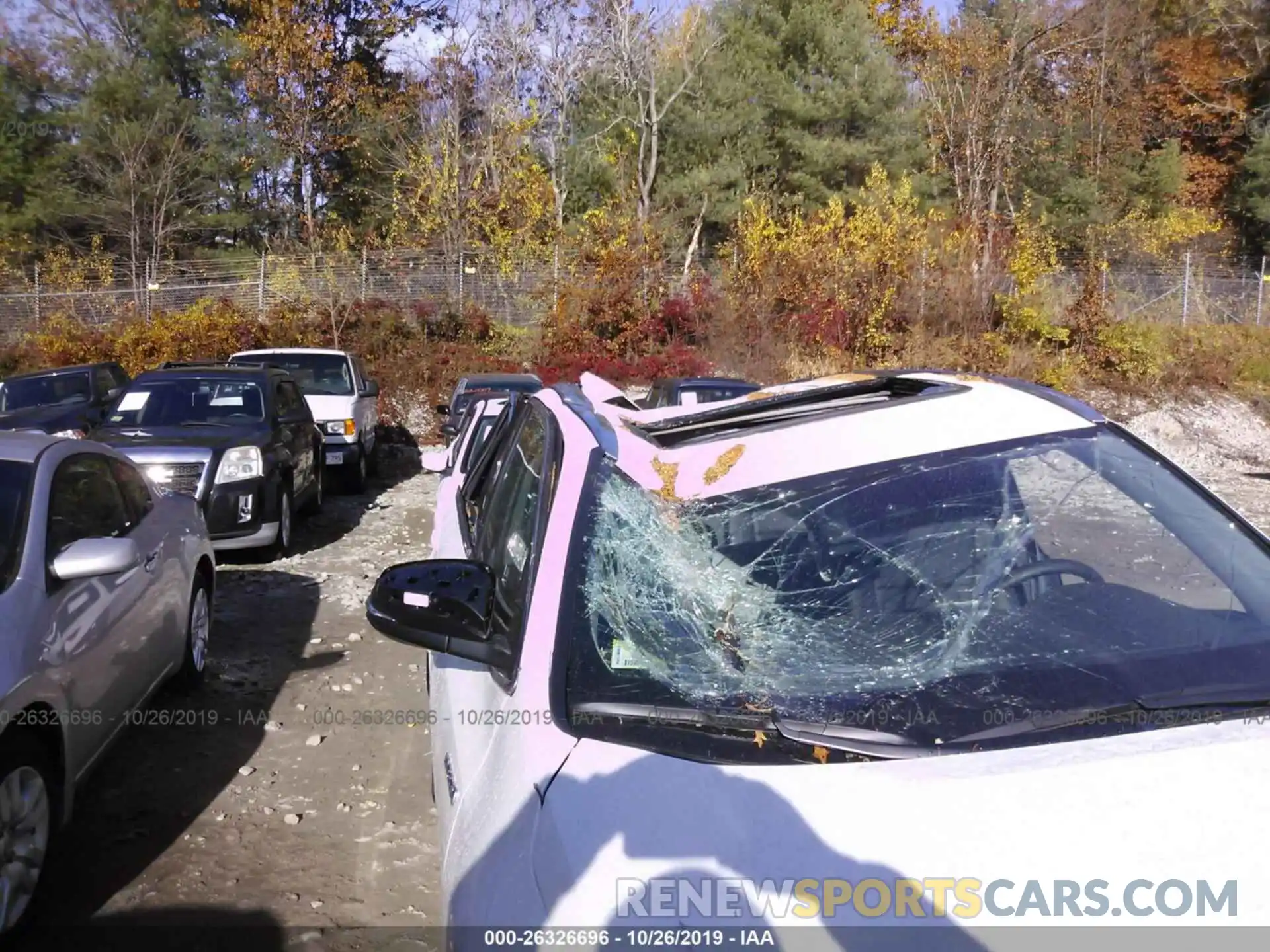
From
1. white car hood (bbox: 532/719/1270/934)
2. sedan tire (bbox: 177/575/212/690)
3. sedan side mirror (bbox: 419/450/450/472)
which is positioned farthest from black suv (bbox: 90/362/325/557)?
white car hood (bbox: 532/719/1270/934)

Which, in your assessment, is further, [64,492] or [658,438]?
[64,492]

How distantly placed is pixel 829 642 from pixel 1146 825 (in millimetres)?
893

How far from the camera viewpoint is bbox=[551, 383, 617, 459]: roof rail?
2.87m

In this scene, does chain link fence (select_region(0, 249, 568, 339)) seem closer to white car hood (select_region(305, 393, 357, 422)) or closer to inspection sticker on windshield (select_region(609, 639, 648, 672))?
white car hood (select_region(305, 393, 357, 422))

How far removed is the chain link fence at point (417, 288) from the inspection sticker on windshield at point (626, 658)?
24044 mm

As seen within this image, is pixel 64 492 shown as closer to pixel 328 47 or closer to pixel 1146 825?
pixel 1146 825

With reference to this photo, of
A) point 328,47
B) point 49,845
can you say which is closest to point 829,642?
point 49,845

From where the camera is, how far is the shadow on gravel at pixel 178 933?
11.6 ft

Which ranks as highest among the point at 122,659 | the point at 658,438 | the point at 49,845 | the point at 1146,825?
the point at 658,438

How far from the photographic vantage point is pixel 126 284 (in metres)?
26.5

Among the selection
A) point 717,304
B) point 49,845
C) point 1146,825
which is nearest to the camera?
point 1146,825

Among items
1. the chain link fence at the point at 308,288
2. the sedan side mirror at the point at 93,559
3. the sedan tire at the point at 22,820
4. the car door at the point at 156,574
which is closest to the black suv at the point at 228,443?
the car door at the point at 156,574

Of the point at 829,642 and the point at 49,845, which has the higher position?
the point at 829,642

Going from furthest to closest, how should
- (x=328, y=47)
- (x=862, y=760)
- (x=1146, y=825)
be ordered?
1. (x=328, y=47)
2. (x=862, y=760)
3. (x=1146, y=825)
